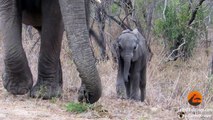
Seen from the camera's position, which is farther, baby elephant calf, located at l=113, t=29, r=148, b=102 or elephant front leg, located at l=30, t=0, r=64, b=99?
baby elephant calf, located at l=113, t=29, r=148, b=102

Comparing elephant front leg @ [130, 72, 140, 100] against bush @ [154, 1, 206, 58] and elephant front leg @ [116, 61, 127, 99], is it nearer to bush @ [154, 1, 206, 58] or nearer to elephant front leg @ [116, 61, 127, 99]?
elephant front leg @ [116, 61, 127, 99]

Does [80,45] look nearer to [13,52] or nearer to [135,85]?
[13,52]

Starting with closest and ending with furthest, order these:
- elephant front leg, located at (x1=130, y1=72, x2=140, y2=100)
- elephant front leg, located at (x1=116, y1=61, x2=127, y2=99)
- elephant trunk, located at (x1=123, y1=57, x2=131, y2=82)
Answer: elephant front leg, located at (x1=116, y1=61, x2=127, y2=99) < elephant trunk, located at (x1=123, y1=57, x2=131, y2=82) < elephant front leg, located at (x1=130, y1=72, x2=140, y2=100)

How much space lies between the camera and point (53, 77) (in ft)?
22.2

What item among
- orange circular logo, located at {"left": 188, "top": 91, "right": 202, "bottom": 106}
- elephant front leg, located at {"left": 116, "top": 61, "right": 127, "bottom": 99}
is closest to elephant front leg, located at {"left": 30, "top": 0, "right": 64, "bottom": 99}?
elephant front leg, located at {"left": 116, "top": 61, "right": 127, "bottom": 99}

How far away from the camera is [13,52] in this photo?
602 centimetres

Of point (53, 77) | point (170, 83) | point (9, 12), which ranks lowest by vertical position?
point (170, 83)

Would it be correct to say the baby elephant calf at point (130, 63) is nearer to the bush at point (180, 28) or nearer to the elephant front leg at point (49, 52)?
the elephant front leg at point (49, 52)

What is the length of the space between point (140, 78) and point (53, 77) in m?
2.75

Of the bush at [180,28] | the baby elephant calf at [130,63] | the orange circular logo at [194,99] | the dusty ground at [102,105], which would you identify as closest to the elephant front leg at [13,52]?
the dusty ground at [102,105]

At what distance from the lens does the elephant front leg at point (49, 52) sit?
638 cm

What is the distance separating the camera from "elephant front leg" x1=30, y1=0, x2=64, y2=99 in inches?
251

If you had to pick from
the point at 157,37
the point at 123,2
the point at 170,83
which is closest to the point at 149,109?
the point at 170,83

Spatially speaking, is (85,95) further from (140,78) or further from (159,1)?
(159,1)
